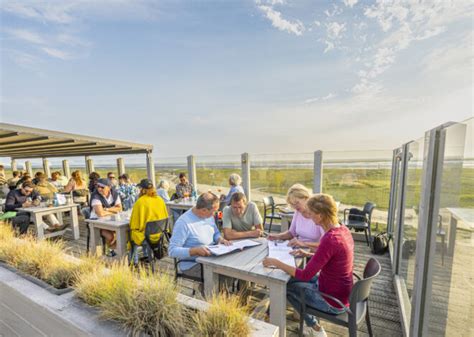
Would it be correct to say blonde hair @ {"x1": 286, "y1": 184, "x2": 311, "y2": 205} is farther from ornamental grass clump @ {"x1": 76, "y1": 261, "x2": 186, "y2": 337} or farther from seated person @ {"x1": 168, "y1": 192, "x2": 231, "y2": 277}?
ornamental grass clump @ {"x1": 76, "y1": 261, "x2": 186, "y2": 337}

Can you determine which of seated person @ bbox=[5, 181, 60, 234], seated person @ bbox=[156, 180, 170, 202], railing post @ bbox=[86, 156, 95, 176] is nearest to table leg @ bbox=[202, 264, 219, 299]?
seated person @ bbox=[156, 180, 170, 202]

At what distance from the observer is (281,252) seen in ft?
6.50

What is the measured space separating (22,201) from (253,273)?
6289 millimetres

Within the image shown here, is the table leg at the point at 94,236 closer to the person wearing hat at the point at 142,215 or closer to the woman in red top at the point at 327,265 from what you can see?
the person wearing hat at the point at 142,215

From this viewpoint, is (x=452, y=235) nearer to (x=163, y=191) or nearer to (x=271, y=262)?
(x=271, y=262)

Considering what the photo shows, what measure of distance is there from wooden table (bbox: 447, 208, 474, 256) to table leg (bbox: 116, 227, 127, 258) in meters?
3.78

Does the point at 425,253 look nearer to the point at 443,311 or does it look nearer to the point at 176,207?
the point at 443,311

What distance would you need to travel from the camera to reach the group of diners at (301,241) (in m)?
1.57

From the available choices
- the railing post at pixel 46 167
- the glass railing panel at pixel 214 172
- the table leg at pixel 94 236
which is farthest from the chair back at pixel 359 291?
the railing post at pixel 46 167

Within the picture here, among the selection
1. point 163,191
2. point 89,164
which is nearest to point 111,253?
point 163,191

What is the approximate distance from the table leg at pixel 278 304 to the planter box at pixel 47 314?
1.38ft

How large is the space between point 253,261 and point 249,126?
11.1 m

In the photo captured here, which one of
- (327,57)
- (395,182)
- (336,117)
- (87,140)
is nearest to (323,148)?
(395,182)

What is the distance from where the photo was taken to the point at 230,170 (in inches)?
259
